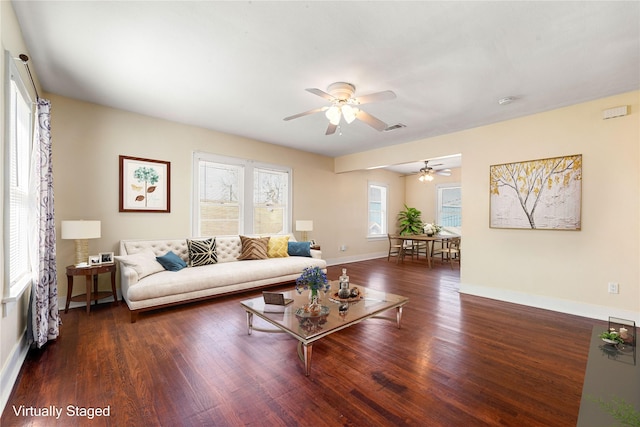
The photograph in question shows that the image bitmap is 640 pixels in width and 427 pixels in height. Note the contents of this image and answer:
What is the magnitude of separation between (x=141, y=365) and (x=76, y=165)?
9.91 ft

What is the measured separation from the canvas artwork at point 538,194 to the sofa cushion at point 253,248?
3.87 metres

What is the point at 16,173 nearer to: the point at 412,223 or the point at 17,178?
the point at 17,178

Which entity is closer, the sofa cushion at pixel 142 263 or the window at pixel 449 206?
the sofa cushion at pixel 142 263

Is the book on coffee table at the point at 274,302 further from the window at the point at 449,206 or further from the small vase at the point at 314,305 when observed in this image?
the window at the point at 449,206

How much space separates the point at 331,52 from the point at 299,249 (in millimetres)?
3624

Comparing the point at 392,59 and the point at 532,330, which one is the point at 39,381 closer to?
the point at 392,59

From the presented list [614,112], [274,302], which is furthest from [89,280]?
[614,112]

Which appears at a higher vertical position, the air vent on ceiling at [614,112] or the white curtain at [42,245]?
the air vent on ceiling at [614,112]

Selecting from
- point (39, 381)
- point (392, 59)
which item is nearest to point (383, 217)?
point (392, 59)

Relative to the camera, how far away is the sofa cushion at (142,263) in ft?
11.1

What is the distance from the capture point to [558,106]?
A: 3561mm

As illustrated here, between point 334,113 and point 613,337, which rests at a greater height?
point 334,113

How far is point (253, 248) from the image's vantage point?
483 centimetres

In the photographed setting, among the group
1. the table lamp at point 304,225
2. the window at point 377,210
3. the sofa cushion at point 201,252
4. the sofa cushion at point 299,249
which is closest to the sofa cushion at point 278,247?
the sofa cushion at point 299,249
